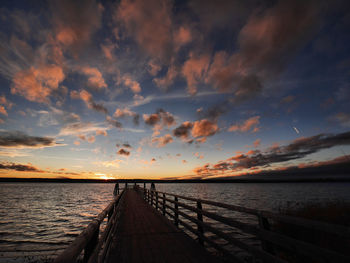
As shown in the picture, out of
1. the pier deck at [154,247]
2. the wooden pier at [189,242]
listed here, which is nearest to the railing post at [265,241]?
the wooden pier at [189,242]

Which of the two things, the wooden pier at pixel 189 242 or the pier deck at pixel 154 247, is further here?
the pier deck at pixel 154 247

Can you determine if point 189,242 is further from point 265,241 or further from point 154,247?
point 265,241

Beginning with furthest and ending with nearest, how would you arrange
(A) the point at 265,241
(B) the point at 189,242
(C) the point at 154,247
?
1. (B) the point at 189,242
2. (C) the point at 154,247
3. (A) the point at 265,241

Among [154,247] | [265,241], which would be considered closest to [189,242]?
[154,247]

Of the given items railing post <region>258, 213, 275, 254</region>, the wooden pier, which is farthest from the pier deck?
railing post <region>258, 213, 275, 254</region>

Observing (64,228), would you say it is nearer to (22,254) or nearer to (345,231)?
(22,254)

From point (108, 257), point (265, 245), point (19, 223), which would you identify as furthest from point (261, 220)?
point (19, 223)

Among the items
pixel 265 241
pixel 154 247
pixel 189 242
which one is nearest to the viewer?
pixel 265 241

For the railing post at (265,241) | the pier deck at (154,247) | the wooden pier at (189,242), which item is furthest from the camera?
the pier deck at (154,247)

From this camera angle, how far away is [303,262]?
243 inches

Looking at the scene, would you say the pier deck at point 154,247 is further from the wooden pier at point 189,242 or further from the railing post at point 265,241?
the railing post at point 265,241

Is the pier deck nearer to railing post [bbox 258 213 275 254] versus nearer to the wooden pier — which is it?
the wooden pier

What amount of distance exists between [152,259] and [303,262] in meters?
5.15

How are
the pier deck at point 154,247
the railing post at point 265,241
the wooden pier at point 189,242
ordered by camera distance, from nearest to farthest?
the wooden pier at point 189,242 < the railing post at point 265,241 < the pier deck at point 154,247
